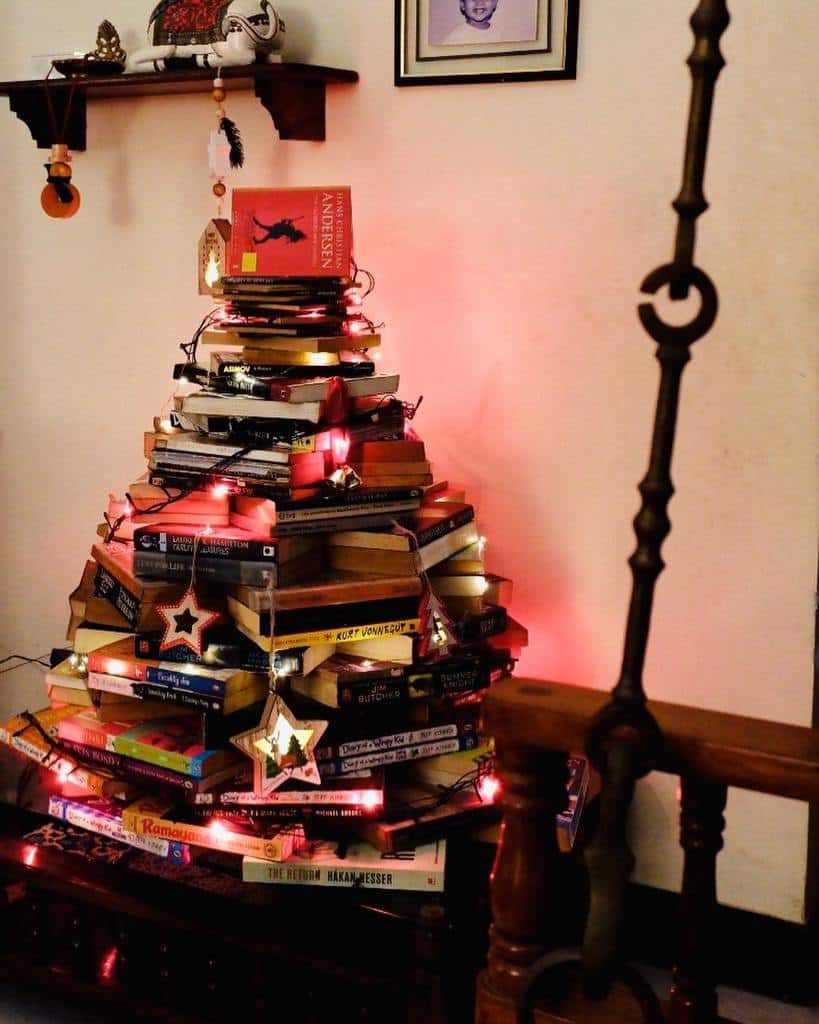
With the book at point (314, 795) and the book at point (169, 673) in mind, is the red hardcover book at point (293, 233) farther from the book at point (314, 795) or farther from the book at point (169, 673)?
the book at point (314, 795)

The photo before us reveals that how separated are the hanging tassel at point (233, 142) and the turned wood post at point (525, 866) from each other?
1507 mm

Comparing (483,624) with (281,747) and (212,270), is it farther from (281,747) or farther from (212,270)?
(212,270)

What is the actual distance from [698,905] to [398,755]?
882mm

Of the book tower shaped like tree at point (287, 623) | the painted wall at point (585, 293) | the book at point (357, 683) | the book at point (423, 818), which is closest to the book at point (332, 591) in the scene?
the book tower shaped like tree at point (287, 623)

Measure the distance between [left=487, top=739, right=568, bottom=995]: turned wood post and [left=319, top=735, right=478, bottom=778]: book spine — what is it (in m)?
0.80

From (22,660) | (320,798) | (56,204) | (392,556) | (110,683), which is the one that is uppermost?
(56,204)

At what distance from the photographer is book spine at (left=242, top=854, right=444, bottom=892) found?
1.73m

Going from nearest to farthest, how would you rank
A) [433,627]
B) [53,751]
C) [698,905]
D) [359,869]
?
1. [698,905]
2. [359,869]
3. [433,627]
4. [53,751]

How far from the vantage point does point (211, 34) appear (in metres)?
2.08

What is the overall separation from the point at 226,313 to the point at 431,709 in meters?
0.73

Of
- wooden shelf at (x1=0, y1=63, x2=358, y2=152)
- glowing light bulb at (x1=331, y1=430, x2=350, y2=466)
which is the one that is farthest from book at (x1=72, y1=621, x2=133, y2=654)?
wooden shelf at (x1=0, y1=63, x2=358, y2=152)

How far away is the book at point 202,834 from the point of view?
1.75 m

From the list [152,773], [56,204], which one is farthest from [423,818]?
[56,204]

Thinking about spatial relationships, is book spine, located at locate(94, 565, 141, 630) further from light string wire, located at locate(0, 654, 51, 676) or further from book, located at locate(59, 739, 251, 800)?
light string wire, located at locate(0, 654, 51, 676)
